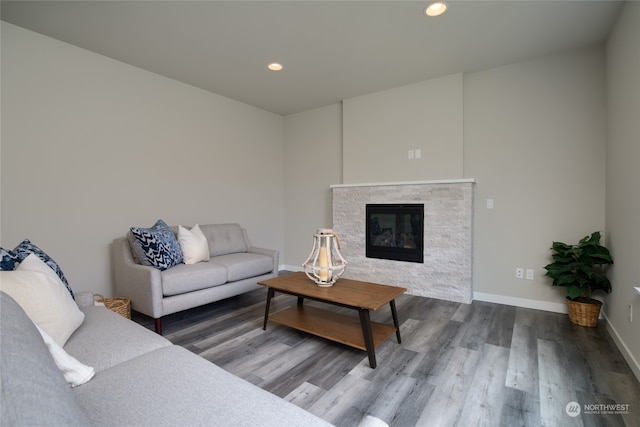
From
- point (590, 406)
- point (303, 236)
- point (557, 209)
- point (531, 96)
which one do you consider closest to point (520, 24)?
point (531, 96)

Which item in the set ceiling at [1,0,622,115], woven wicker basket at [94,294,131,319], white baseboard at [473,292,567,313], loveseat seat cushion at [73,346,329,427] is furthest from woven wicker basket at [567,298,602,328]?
woven wicker basket at [94,294,131,319]

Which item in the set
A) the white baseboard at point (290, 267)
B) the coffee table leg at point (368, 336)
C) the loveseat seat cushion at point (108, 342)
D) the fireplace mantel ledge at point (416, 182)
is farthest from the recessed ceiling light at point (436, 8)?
the white baseboard at point (290, 267)

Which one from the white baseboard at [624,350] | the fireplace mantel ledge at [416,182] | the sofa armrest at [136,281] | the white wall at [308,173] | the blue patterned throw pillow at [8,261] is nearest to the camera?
the blue patterned throw pillow at [8,261]

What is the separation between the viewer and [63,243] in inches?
110

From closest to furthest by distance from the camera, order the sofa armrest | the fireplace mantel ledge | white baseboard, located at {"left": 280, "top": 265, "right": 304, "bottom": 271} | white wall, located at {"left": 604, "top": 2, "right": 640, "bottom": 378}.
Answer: white wall, located at {"left": 604, "top": 2, "right": 640, "bottom": 378}, the sofa armrest, the fireplace mantel ledge, white baseboard, located at {"left": 280, "top": 265, "right": 304, "bottom": 271}

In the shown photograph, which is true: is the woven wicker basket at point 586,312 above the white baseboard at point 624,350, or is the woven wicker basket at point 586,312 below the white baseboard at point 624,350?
above

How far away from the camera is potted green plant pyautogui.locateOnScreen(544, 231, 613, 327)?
2.58m

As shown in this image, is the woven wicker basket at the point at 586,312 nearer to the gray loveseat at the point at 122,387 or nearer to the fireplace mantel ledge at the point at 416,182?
the fireplace mantel ledge at the point at 416,182

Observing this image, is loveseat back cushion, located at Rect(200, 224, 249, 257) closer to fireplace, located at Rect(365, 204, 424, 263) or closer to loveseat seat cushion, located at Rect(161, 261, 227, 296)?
loveseat seat cushion, located at Rect(161, 261, 227, 296)

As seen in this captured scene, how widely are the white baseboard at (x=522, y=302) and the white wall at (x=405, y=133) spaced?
1463mm

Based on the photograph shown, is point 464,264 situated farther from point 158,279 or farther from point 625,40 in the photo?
point 158,279

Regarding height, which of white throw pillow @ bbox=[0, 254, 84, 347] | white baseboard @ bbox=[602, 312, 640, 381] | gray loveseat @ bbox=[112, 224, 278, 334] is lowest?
white baseboard @ bbox=[602, 312, 640, 381]

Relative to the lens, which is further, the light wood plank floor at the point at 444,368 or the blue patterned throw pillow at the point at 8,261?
the light wood plank floor at the point at 444,368

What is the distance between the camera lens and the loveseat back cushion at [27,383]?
1.58 ft
